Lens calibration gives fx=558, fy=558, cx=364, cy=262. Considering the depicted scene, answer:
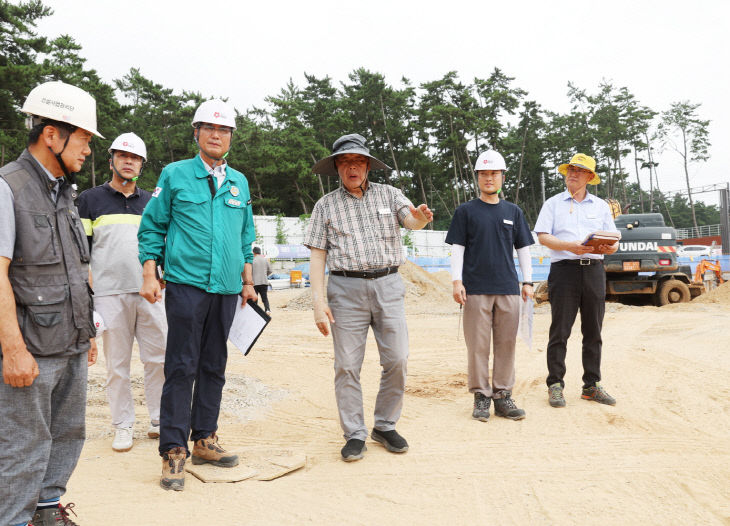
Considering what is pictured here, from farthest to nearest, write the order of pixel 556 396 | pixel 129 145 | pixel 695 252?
pixel 695 252
pixel 556 396
pixel 129 145

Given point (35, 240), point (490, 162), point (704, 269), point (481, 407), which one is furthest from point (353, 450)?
point (704, 269)

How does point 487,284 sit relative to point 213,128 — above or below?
below

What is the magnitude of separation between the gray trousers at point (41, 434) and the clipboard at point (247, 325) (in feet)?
3.95

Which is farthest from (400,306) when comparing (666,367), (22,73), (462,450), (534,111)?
(534,111)

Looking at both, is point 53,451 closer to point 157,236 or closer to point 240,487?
point 240,487

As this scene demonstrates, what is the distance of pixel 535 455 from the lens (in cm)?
389

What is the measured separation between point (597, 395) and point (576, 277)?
3.71 ft

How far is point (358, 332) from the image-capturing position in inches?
159

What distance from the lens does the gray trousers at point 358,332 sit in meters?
3.99

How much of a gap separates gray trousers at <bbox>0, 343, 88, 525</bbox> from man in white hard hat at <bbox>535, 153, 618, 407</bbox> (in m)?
3.99

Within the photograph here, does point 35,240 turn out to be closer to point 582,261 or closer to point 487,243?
point 487,243

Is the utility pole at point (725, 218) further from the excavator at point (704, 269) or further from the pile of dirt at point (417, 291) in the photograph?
the pile of dirt at point (417, 291)

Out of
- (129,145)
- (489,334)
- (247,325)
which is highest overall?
(129,145)

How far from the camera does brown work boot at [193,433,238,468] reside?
366 cm
